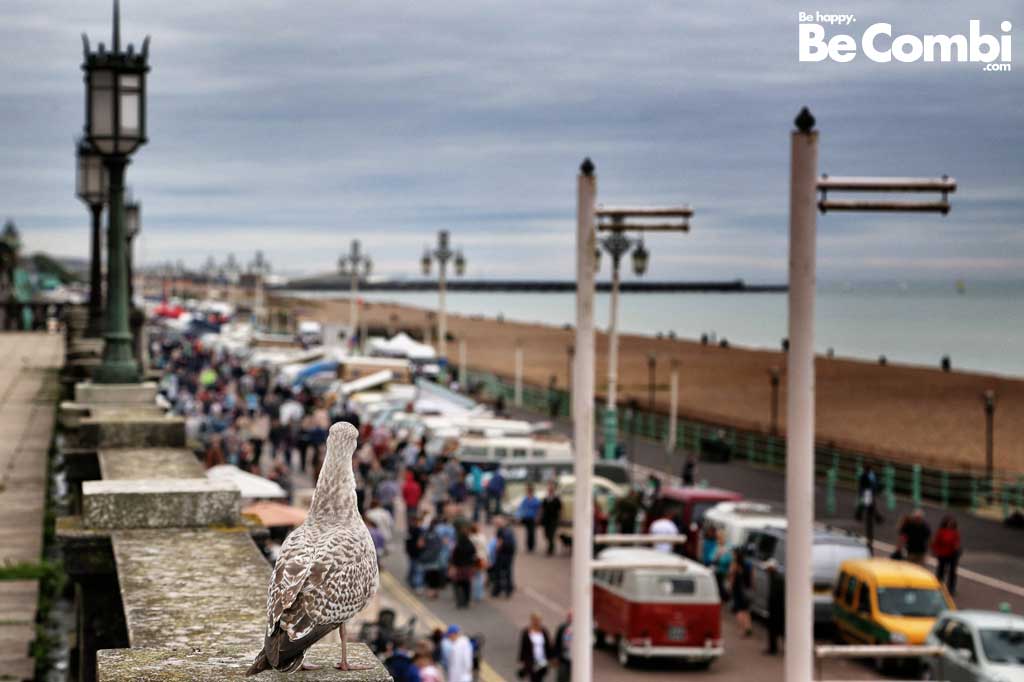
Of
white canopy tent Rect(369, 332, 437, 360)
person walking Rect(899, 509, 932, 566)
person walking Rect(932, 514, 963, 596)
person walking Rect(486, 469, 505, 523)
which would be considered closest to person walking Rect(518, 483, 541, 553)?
person walking Rect(486, 469, 505, 523)

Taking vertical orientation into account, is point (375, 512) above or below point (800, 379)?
below

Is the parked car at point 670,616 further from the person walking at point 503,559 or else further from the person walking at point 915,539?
the person walking at point 915,539

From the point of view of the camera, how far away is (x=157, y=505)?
21.8 ft

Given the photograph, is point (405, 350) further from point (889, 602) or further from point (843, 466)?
point (889, 602)

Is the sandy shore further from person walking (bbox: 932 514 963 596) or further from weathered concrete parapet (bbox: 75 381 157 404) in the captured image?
weathered concrete parapet (bbox: 75 381 157 404)

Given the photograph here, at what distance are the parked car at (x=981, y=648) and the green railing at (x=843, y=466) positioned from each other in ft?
57.6

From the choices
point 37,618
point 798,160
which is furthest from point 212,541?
point 798,160

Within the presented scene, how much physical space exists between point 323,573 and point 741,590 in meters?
19.4

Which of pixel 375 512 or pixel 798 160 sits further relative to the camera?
pixel 375 512

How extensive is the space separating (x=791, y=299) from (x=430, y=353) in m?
49.1

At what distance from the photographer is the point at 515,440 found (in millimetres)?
35812

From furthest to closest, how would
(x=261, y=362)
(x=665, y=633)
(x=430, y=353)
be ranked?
1. (x=261, y=362)
2. (x=430, y=353)
3. (x=665, y=633)

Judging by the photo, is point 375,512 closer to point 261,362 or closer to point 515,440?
point 515,440

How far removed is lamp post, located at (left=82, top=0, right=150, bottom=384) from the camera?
13312 millimetres
